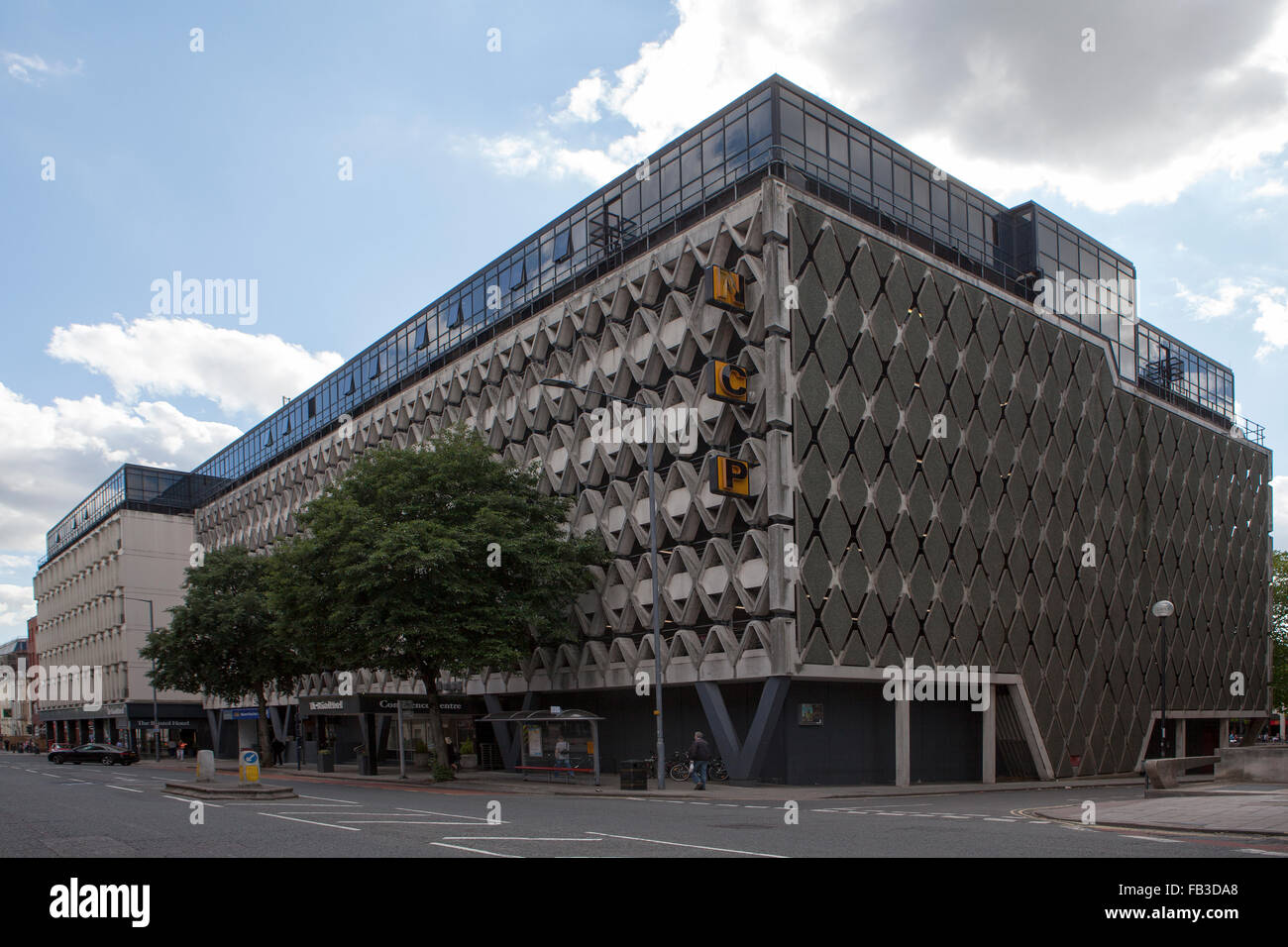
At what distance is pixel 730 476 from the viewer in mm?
37438

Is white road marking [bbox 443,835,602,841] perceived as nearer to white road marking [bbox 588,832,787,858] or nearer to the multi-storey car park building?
white road marking [bbox 588,832,787,858]

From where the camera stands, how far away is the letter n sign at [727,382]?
123ft

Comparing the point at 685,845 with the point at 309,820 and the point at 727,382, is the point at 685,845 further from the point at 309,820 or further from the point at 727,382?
the point at 727,382

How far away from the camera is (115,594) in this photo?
96312 millimetres

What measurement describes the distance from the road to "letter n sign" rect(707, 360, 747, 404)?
14.4 metres

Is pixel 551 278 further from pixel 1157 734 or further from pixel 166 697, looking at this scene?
pixel 166 697

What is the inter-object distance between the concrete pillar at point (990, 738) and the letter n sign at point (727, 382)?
16443 mm

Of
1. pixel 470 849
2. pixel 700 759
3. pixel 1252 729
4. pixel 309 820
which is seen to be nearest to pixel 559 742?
pixel 700 759

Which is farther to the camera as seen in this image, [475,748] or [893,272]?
[475,748]

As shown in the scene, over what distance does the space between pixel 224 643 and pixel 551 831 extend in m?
46.1

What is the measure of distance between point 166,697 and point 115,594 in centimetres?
1024

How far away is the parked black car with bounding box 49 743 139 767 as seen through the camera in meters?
68.0
